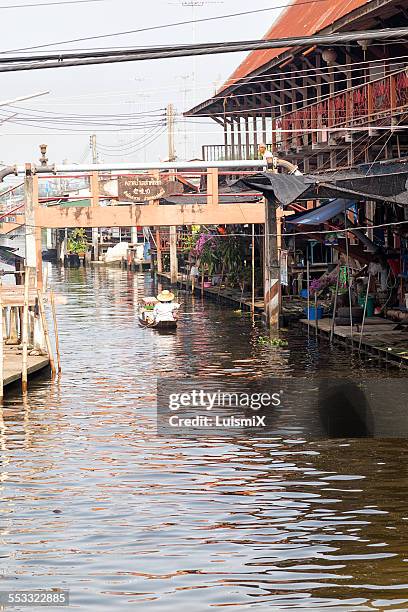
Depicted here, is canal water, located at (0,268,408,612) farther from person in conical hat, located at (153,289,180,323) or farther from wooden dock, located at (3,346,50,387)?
person in conical hat, located at (153,289,180,323)

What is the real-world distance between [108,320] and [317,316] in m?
8.91

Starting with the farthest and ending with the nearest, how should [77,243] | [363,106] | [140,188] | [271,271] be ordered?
[77,243]
[140,188]
[271,271]
[363,106]

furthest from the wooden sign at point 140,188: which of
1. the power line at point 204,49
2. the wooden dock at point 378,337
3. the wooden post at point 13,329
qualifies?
the power line at point 204,49

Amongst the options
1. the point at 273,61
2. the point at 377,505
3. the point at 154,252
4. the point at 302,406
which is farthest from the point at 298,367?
the point at 154,252

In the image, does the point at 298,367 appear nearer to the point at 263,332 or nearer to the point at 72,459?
the point at 263,332

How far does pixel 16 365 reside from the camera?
71.1 ft

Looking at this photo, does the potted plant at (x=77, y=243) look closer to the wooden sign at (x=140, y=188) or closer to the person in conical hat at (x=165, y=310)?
the wooden sign at (x=140, y=188)

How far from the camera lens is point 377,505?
11.5m

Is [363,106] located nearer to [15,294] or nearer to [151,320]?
[151,320]

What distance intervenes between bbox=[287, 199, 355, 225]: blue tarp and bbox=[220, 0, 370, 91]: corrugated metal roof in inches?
174

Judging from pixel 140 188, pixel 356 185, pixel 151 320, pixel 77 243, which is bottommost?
pixel 151 320

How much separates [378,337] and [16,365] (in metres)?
7.25

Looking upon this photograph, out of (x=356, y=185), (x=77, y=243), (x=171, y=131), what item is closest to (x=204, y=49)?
(x=356, y=185)

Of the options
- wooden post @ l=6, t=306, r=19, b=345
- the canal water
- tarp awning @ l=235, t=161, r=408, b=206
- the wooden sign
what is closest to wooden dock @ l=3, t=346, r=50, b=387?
the canal water
